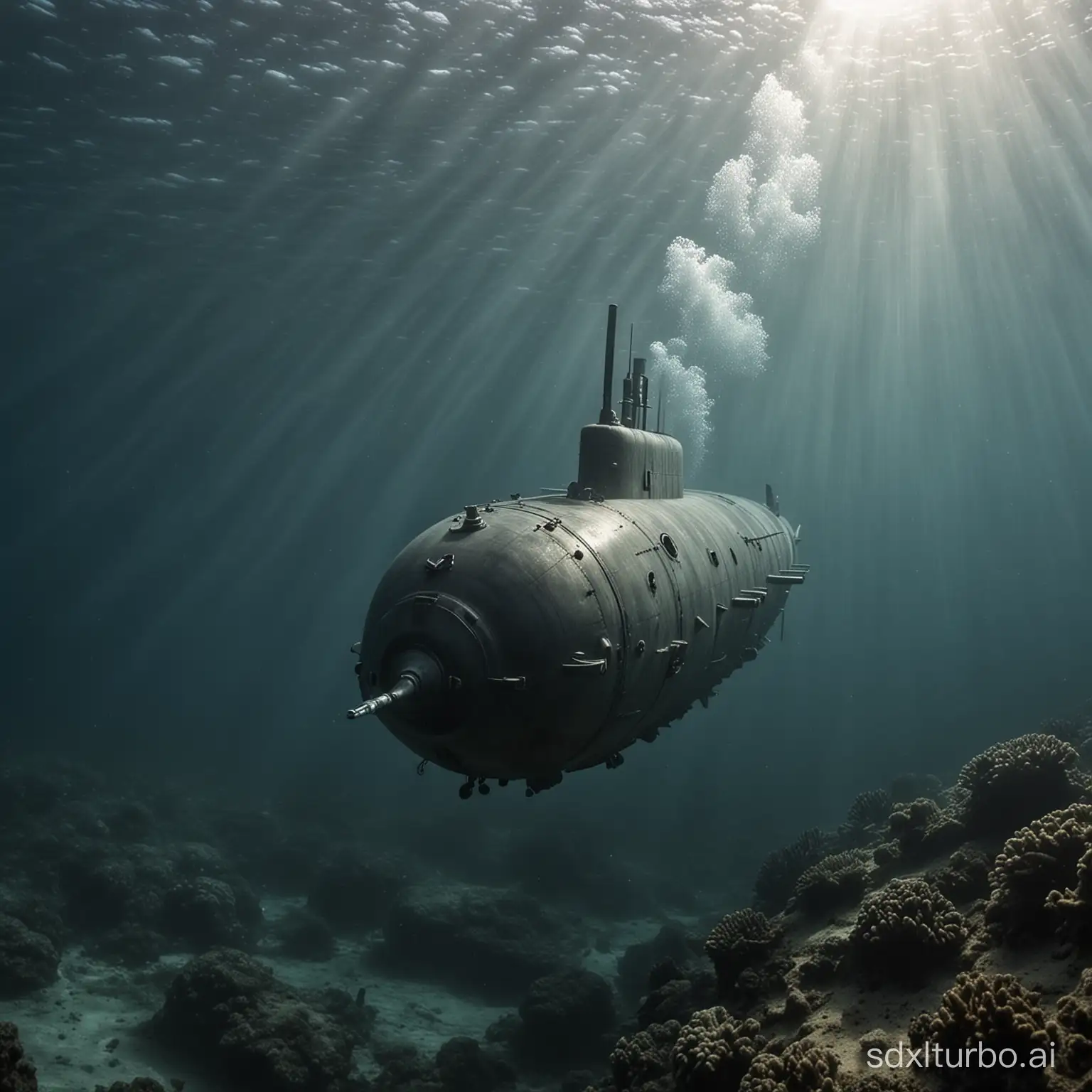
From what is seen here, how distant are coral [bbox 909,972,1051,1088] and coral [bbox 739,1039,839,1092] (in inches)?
31.6

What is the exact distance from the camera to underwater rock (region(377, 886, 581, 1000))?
22.9 meters

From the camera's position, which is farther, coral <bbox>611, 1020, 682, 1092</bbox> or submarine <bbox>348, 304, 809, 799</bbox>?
coral <bbox>611, 1020, 682, 1092</bbox>

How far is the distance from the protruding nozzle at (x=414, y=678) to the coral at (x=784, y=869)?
39.4 ft

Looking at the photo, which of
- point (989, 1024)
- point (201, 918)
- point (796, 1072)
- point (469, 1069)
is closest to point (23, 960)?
point (201, 918)

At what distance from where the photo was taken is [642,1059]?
9719 millimetres

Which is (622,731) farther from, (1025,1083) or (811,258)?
(811,258)

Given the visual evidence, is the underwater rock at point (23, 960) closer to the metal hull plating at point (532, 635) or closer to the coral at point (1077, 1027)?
the metal hull plating at point (532, 635)

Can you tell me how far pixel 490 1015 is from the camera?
21328 mm

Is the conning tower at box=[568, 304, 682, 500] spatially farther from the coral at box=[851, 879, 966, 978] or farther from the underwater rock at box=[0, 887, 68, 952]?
the underwater rock at box=[0, 887, 68, 952]

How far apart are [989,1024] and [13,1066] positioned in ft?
31.6

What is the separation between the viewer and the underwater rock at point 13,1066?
8094mm

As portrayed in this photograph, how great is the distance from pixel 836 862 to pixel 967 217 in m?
35.6

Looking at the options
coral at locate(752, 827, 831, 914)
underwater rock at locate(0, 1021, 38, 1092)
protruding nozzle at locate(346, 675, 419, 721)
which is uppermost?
protruding nozzle at locate(346, 675, 419, 721)

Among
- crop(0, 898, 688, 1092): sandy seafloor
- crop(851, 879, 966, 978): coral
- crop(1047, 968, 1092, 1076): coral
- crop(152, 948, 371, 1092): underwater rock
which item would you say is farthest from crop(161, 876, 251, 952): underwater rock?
crop(1047, 968, 1092, 1076): coral
